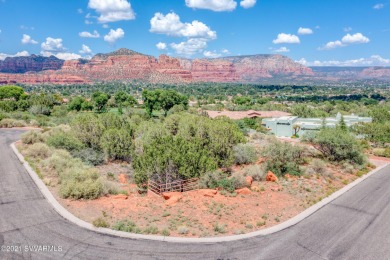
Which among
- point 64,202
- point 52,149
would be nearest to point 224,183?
point 64,202

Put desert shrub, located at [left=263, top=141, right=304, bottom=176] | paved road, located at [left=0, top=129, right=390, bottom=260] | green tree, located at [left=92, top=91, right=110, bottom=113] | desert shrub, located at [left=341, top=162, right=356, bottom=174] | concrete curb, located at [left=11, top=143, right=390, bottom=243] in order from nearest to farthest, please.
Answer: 1. paved road, located at [left=0, top=129, right=390, bottom=260]
2. concrete curb, located at [left=11, top=143, right=390, bottom=243]
3. desert shrub, located at [left=263, top=141, right=304, bottom=176]
4. desert shrub, located at [left=341, top=162, right=356, bottom=174]
5. green tree, located at [left=92, top=91, right=110, bottom=113]

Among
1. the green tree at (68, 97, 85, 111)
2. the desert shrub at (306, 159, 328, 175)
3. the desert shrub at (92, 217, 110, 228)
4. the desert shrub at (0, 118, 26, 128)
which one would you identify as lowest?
the desert shrub at (0, 118, 26, 128)

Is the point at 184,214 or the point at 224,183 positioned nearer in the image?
the point at 184,214

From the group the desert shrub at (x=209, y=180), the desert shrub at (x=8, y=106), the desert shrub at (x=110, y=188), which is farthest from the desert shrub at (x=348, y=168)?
the desert shrub at (x=8, y=106)

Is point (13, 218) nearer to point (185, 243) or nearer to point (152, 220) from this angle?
point (152, 220)

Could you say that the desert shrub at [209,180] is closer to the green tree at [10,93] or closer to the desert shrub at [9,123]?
the desert shrub at [9,123]

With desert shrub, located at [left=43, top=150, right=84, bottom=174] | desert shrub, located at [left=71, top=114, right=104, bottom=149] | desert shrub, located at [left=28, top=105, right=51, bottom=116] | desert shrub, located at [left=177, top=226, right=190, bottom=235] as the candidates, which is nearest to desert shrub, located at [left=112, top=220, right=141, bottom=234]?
desert shrub, located at [left=177, top=226, right=190, bottom=235]

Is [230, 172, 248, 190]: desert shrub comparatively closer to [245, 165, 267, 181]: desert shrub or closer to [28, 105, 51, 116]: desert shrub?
[245, 165, 267, 181]: desert shrub

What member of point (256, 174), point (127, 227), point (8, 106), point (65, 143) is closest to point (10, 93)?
point (8, 106)
